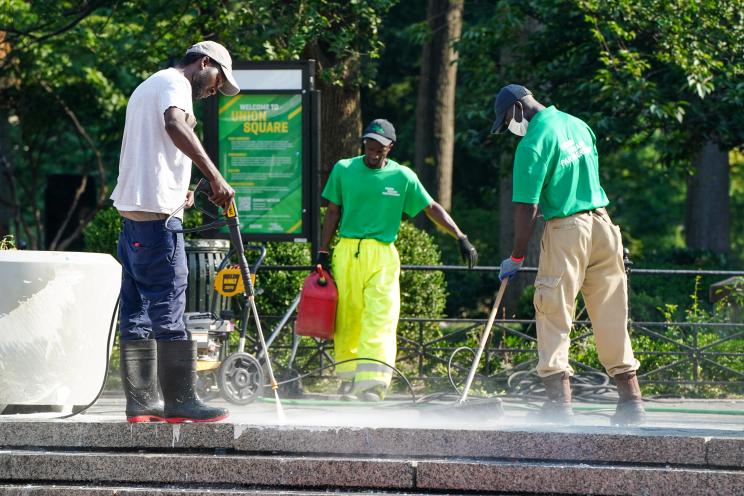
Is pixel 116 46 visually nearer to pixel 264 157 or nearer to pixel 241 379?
pixel 264 157

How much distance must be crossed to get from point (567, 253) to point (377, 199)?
2030mm

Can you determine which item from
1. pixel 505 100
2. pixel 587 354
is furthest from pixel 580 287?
pixel 587 354

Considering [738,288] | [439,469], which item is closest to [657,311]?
[738,288]

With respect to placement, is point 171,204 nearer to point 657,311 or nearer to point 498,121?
point 498,121

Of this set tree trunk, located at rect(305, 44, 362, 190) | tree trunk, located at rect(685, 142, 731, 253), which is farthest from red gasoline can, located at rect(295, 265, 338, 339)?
tree trunk, located at rect(685, 142, 731, 253)

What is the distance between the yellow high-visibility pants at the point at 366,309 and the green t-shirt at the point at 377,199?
0.29 feet

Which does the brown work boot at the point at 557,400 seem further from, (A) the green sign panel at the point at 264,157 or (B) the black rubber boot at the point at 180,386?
(A) the green sign panel at the point at 264,157

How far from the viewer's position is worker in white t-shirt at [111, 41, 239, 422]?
5.59 m

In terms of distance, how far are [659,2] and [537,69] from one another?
184cm

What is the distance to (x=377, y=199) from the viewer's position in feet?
25.9

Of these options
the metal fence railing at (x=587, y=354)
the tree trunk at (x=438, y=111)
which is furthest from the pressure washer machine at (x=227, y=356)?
the tree trunk at (x=438, y=111)

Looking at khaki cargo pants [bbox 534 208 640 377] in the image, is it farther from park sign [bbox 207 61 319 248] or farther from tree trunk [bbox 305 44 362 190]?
tree trunk [bbox 305 44 362 190]

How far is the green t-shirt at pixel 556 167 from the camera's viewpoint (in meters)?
6.10

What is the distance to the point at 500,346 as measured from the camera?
33.0 ft
